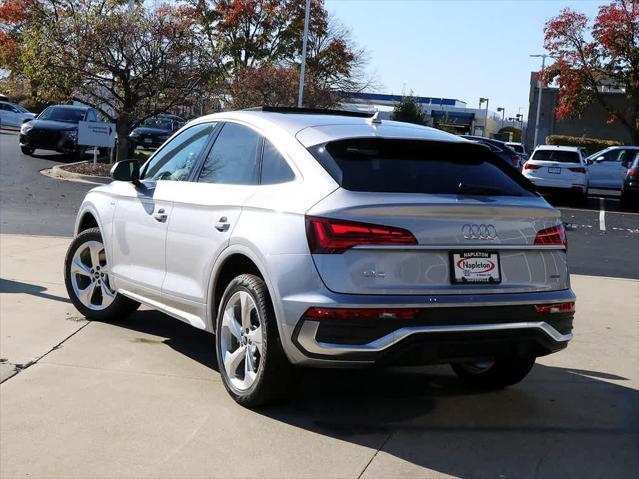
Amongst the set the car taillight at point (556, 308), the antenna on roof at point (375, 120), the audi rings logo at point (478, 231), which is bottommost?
the car taillight at point (556, 308)

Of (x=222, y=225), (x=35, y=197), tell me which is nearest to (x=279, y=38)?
(x=35, y=197)

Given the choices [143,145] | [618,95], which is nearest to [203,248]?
[143,145]

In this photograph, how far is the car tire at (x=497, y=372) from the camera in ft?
17.7

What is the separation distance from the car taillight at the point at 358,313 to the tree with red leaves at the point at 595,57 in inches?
1417

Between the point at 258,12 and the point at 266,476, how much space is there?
1522 inches

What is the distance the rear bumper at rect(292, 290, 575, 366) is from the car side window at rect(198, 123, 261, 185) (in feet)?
4.06

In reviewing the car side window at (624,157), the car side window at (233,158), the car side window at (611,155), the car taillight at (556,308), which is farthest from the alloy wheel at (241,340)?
the car side window at (611,155)

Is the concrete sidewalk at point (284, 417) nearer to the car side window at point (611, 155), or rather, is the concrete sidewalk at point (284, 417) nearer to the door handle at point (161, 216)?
the door handle at point (161, 216)

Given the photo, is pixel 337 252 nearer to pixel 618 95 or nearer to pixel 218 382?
pixel 218 382

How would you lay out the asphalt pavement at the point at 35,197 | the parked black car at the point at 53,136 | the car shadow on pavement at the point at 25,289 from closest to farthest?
the car shadow on pavement at the point at 25,289 → the asphalt pavement at the point at 35,197 → the parked black car at the point at 53,136

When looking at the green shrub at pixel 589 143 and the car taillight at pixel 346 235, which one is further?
the green shrub at pixel 589 143

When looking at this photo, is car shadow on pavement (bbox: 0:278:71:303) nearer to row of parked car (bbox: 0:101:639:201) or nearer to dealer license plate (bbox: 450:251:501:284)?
dealer license plate (bbox: 450:251:501:284)

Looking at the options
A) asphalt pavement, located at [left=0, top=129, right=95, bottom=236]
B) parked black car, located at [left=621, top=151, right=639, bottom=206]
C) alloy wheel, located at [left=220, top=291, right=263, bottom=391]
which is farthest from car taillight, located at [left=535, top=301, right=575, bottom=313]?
parked black car, located at [left=621, top=151, right=639, bottom=206]

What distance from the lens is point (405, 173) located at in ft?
15.3
